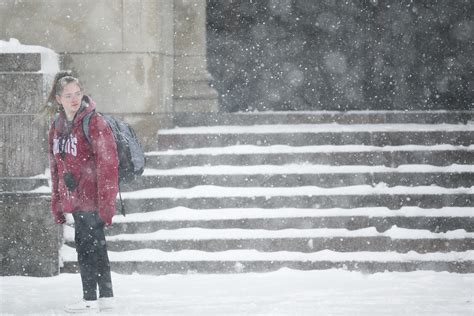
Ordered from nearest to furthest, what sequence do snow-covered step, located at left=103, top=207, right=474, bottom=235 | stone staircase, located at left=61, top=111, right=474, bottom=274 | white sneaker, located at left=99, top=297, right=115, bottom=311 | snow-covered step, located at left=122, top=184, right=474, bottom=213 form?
white sneaker, located at left=99, top=297, right=115, bottom=311 → stone staircase, located at left=61, top=111, right=474, bottom=274 → snow-covered step, located at left=103, top=207, right=474, bottom=235 → snow-covered step, located at left=122, top=184, right=474, bottom=213

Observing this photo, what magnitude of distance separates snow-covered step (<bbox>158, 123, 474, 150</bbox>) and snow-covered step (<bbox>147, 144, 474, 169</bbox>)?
12 centimetres

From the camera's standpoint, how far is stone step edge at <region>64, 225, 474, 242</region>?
6984 mm

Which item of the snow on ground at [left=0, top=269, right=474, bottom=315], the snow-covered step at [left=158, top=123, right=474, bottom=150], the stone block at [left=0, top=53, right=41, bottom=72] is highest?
the stone block at [left=0, top=53, right=41, bottom=72]

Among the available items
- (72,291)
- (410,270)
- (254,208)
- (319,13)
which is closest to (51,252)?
(72,291)

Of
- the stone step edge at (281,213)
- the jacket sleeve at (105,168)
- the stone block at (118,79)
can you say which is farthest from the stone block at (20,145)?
the jacket sleeve at (105,168)

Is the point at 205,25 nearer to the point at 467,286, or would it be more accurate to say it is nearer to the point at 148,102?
the point at 148,102

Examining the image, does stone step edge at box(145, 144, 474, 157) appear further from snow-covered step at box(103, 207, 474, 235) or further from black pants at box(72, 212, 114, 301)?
black pants at box(72, 212, 114, 301)

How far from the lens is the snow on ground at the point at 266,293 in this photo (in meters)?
5.56

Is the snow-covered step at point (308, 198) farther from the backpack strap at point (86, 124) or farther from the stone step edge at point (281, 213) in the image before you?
the backpack strap at point (86, 124)

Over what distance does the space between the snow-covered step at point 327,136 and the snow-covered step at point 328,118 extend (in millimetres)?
143

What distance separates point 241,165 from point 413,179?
170 cm

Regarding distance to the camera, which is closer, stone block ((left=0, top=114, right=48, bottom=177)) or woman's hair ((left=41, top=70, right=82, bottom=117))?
woman's hair ((left=41, top=70, right=82, bottom=117))

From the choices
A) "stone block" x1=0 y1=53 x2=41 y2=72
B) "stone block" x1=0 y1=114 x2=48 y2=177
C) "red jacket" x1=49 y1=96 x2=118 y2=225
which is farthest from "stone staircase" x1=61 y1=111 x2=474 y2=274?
"red jacket" x1=49 y1=96 x2=118 y2=225

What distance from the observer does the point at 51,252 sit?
6809 mm
